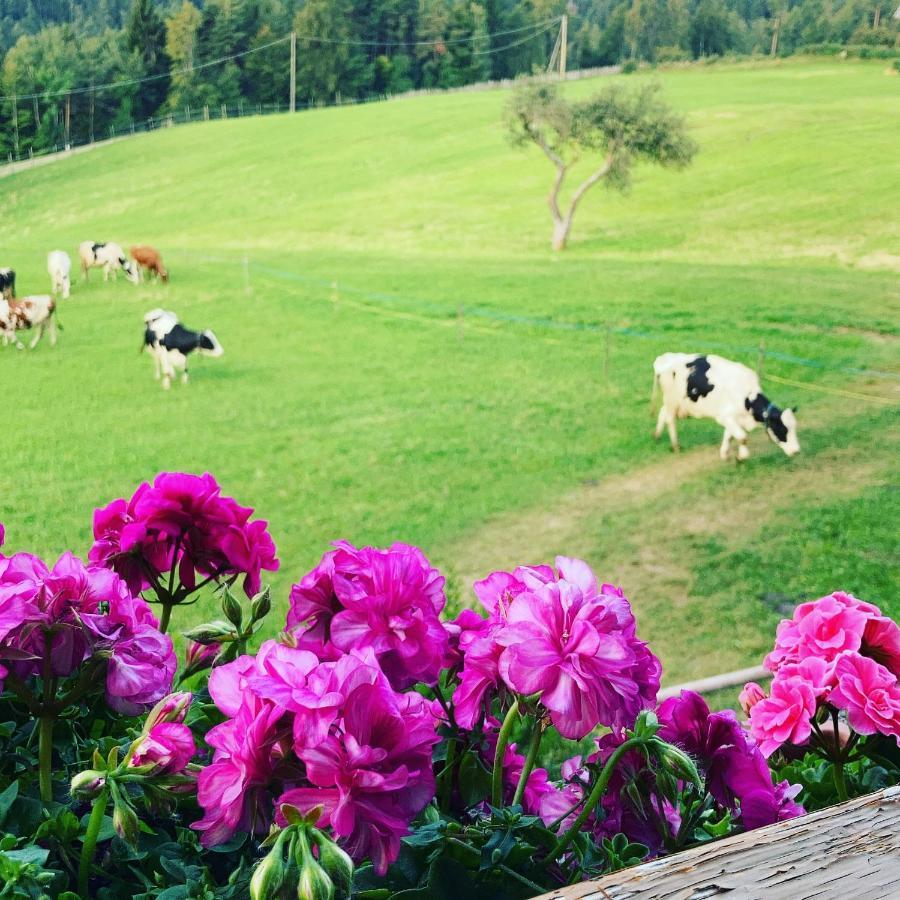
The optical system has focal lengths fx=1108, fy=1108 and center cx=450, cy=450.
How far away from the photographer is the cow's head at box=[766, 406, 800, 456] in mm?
3621

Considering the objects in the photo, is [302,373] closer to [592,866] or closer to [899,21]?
[899,21]

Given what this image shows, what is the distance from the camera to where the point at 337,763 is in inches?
15.8

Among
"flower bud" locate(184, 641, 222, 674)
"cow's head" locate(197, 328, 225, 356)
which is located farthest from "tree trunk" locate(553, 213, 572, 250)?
"flower bud" locate(184, 641, 222, 674)

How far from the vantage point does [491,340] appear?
4.20 metres

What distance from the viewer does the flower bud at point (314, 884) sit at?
35 cm

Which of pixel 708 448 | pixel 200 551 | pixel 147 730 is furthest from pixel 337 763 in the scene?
pixel 708 448

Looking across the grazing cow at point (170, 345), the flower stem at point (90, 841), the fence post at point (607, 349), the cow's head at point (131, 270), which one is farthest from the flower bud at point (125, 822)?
the cow's head at point (131, 270)

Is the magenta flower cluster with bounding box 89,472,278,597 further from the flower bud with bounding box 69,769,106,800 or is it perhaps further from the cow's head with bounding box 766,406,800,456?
the cow's head with bounding box 766,406,800,456

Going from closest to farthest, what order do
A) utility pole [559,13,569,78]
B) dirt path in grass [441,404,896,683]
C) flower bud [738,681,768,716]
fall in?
flower bud [738,681,768,716] < dirt path in grass [441,404,896,683] < utility pole [559,13,569,78]

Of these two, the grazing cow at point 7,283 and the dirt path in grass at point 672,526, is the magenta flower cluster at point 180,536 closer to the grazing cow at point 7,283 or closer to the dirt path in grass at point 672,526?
the dirt path in grass at point 672,526

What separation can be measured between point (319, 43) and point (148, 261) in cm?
108

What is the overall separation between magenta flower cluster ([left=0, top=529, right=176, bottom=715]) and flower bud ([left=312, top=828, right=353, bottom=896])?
0.62 feet

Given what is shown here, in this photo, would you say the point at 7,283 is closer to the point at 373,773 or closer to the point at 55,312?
the point at 55,312

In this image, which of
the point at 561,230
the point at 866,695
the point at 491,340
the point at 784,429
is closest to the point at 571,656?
the point at 866,695
